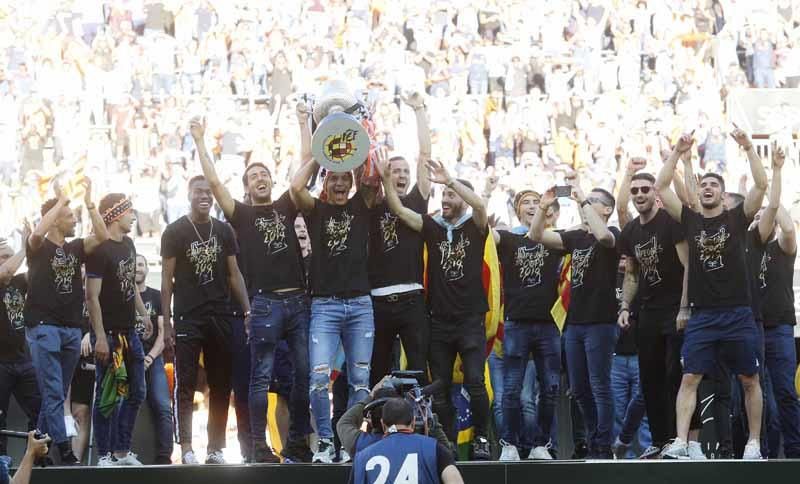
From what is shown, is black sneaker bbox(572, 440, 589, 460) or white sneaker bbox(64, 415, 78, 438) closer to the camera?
white sneaker bbox(64, 415, 78, 438)

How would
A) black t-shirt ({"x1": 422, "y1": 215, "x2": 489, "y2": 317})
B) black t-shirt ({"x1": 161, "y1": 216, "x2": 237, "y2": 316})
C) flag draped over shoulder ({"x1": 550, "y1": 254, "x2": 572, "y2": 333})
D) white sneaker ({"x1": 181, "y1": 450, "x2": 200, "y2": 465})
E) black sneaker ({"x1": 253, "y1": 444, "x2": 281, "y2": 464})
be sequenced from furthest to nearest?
1. flag draped over shoulder ({"x1": 550, "y1": 254, "x2": 572, "y2": 333})
2. black t-shirt ({"x1": 422, "y1": 215, "x2": 489, "y2": 317})
3. black t-shirt ({"x1": 161, "y1": 216, "x2": 237, "y2": 316})
4. white sneaker ({"x1": 181, "y1": 450, "x2": 200, "y2": 465})
5. black sneaker ({"x1": 253, "y1": 444, "x2": 281, "y2": 464})

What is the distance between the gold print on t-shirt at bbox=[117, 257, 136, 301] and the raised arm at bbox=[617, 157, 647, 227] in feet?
10.4

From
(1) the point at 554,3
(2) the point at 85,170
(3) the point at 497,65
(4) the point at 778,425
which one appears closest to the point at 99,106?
(2) the point at 85,170

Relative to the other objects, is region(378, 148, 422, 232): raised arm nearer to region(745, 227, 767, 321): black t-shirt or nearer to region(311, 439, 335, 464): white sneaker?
region(311, 439, 335, 464): white sneaker

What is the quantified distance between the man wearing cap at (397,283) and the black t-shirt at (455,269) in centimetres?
10

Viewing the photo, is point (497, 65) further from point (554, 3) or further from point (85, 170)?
point (85, 170)

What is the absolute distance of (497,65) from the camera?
72.3 feet

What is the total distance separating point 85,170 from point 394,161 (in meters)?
12.0

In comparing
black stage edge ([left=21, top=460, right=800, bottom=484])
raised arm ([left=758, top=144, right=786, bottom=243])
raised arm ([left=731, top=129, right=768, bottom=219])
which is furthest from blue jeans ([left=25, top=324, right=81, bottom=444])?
raised arm ([left=758, top=144, right=786, bottom=243])

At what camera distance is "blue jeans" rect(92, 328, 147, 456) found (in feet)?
26.9

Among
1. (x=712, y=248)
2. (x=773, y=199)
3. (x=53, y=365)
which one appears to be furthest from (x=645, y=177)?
(x=53, y=365)

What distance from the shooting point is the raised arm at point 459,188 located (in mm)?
7922

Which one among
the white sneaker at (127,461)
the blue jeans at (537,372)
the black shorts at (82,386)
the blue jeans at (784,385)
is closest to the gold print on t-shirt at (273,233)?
the white sneaker at (127,461)

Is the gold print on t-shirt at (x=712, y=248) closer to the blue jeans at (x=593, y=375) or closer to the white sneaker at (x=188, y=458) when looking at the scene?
the blue jeans at (x=593, y=375)
